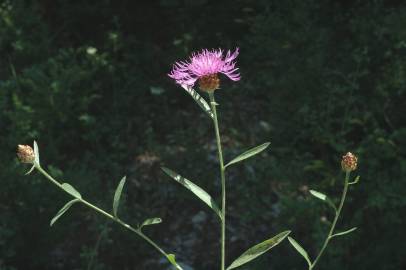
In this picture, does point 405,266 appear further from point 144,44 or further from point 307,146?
point 144,44

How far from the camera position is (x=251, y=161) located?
365 centimetres

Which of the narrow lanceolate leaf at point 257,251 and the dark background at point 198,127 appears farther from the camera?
the dark background at point 198,127

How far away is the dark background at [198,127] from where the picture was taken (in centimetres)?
287

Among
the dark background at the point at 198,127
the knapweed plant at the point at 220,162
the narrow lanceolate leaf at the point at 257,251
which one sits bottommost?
the dark background at the point at 198,127

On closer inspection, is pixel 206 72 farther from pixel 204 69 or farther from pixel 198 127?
pixel 198 127

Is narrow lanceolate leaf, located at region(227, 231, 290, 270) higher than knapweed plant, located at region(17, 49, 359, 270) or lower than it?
lower

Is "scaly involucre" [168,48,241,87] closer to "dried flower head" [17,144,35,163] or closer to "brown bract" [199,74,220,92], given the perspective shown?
"brown bract" [199,74,220,92]

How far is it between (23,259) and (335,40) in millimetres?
2629

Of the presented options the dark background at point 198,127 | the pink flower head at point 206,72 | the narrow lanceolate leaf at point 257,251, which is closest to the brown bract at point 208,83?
the pink flower head at point 206,72

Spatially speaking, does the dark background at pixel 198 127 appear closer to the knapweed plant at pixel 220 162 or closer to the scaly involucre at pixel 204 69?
the knapweed plant at pixel 220 162

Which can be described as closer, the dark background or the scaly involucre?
the scaly involucre

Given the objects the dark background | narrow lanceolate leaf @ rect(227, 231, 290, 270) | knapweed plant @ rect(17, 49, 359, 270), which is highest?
knapweed plant @ rect(17, 49, 359, 270)

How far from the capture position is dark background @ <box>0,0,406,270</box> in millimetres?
2873

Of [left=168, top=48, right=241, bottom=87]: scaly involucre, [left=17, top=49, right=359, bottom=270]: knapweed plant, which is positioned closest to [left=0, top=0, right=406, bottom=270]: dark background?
[left=17, top=49, right=359, bottom=270]: knapweed plant
